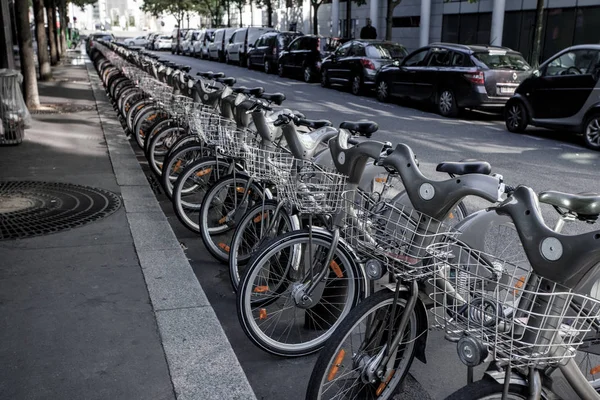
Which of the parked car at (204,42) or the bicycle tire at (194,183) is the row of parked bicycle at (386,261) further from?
the parked car at (204,42)

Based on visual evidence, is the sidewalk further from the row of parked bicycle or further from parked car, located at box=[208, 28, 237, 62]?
parked car, located at box=[208, 28, 237, 62]

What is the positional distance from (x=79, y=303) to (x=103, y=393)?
3.74 ft

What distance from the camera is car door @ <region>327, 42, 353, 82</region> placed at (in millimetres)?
18969

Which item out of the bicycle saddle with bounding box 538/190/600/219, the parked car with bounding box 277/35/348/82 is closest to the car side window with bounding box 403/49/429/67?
the parked car with bounding box 277/35/348/82

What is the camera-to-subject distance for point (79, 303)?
4129 mm

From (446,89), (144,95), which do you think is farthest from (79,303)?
(446,89)

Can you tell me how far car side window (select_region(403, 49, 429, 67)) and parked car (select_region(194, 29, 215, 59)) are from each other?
26.1 m

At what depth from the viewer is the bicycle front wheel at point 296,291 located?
3.57 metres

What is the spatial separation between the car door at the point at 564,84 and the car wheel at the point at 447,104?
2.42 m

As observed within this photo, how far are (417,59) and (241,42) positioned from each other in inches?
727

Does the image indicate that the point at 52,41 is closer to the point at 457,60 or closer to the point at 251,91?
the point at 457,60

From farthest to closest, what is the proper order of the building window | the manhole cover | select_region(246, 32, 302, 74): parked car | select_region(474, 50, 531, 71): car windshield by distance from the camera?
the building window → select_region(246, 32, 302, 74): parked car → select_region(474, 50, 531, 71): car windshield → the manhole cover

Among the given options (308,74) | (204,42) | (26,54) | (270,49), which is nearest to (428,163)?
(26,54)

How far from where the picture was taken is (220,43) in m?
36.9
